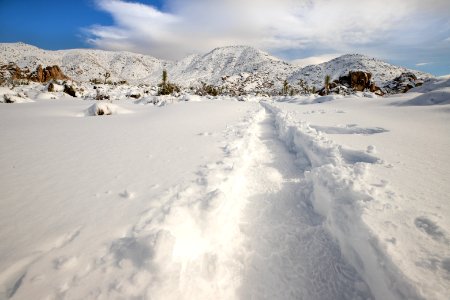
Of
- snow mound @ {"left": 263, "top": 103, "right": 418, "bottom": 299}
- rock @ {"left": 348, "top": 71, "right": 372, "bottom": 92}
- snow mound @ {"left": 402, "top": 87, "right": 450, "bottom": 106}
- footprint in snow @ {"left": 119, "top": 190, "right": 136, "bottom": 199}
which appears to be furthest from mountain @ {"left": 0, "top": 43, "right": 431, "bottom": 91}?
footprint in snow @ {"left": 119, "top": 190, "right": 136, "bottom": 199}

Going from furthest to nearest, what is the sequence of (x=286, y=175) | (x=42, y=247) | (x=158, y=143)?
(x=158, y=143)
(x=286, y=175)
(x=42, y=247)

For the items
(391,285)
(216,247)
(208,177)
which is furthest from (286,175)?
(391,285)

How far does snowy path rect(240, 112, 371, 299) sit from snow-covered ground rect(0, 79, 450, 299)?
0.4 inches

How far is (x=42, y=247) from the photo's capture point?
1.68 meters

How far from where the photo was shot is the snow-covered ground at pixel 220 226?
150cm

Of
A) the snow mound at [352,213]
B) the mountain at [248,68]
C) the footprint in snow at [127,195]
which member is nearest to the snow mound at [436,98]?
the snow mound at [352,213]

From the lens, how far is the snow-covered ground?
1.50m

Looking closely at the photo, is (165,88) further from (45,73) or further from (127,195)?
(45,73)

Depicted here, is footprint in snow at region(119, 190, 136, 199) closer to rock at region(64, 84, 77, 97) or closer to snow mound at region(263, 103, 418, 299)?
snow mound at region(263, 103, 418, 299)

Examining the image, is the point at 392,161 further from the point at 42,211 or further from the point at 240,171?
the point at 42,211

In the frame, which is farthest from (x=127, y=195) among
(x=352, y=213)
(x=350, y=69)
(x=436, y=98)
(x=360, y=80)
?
(x=350, y=69)

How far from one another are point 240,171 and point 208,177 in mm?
690

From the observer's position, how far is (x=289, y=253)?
2.16 meters

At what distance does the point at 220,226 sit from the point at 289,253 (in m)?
0.74
